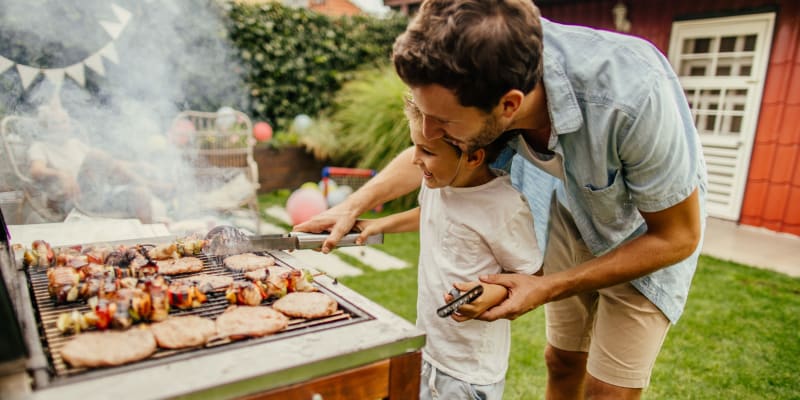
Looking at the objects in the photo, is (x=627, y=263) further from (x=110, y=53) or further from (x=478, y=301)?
(x=110, y=53)

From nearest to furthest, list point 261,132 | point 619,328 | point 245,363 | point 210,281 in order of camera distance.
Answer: point 245,363, point 210,281, point 619,328, point 261,132

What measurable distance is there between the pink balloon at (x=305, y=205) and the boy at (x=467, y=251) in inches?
170

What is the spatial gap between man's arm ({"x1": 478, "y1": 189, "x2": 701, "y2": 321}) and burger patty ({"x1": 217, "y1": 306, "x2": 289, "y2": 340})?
0.64 metres

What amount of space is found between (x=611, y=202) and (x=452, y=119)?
675 mm

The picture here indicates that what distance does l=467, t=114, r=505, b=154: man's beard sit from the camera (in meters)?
1.50

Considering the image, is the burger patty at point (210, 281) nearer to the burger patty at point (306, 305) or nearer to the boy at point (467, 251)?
the burger patty at point (306, 305)

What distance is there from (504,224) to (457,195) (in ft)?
0.75

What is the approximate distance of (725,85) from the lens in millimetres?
7465

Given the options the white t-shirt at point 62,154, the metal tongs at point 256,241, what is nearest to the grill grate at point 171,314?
the metal tongs at point 256,241

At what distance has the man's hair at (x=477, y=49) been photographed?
1.35m

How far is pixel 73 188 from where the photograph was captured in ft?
14.5

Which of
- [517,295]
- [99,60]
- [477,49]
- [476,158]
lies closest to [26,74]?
[99,60]

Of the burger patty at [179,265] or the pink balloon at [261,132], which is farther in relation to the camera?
the pink balloon at [261,132]

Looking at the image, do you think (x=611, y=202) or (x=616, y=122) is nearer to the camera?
(x=616, y=122)
